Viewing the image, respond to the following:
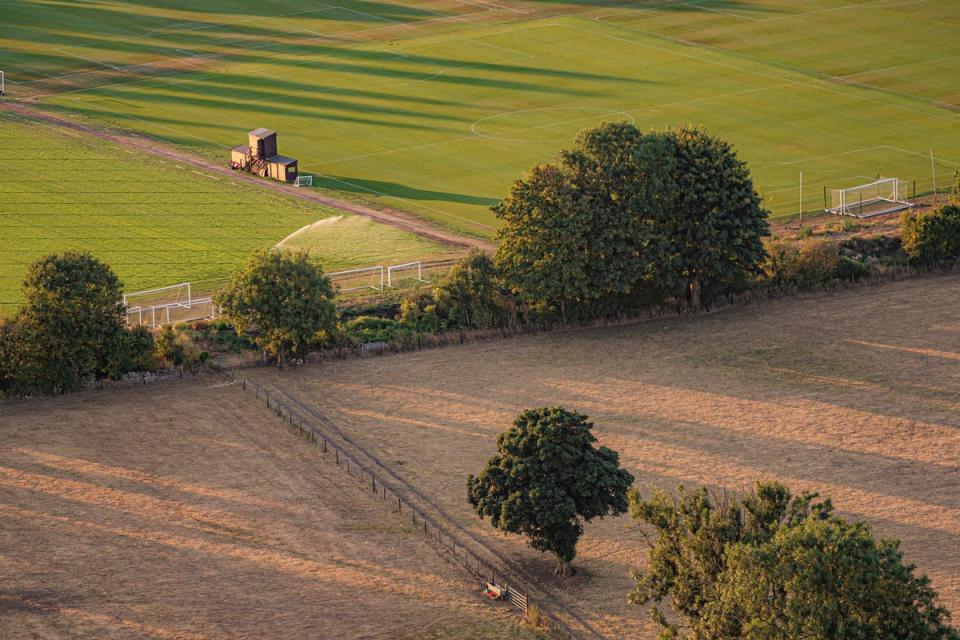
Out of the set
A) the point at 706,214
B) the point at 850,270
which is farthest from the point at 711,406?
the point at 850,270

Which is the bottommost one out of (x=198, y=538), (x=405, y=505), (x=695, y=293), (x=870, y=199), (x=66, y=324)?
(x=198, y=538)

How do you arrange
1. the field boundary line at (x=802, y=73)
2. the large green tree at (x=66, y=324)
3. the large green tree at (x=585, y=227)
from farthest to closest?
the field boundary line at (x=802, y=73) → the large green tree at (x=585, y=227) → the large green tree at (x=66, y=324)

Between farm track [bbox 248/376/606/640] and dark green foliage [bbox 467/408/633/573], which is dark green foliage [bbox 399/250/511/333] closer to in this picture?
farm track [bbox 248/376/606/640]

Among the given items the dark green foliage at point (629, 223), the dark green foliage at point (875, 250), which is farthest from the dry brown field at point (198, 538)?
the dark green foliage at point (875, 250)

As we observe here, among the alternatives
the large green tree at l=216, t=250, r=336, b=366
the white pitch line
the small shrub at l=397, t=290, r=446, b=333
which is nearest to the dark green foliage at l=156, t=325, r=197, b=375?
the large green tree at l=216, t=250, r=336, b=366

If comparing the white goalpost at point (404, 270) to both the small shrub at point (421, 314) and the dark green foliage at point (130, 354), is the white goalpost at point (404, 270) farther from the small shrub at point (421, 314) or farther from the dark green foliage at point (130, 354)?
the dark green foliage at point (130, 354)

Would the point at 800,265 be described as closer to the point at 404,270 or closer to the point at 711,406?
the point at 711,406

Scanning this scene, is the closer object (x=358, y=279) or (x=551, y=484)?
(x=551, y=484)
